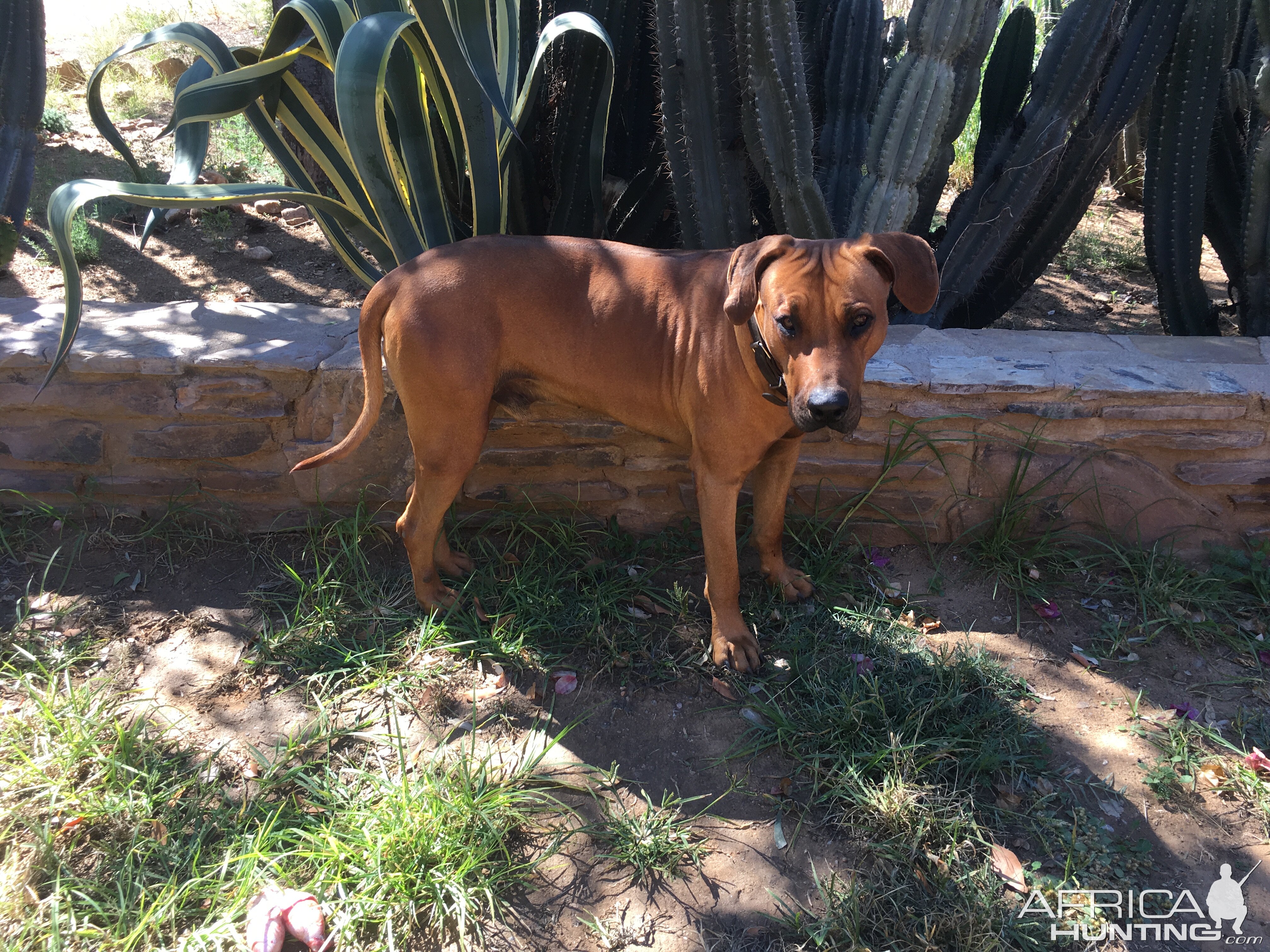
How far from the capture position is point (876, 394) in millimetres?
3082

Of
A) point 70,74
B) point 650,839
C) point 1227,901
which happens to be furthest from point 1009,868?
point 70,74

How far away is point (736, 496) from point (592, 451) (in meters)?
0.76

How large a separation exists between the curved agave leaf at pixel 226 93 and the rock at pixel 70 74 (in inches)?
232

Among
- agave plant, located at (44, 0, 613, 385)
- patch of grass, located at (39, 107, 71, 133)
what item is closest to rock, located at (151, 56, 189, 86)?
patch of grass, located at (39, 107, 71, 133)

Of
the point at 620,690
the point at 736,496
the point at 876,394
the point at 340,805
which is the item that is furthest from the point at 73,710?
the point at 876,394

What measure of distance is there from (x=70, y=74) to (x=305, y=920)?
8241mm

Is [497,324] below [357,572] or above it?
above

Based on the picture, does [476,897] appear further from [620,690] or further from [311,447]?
[311,447]

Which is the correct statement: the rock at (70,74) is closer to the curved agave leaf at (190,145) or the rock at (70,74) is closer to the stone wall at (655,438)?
the stone wall at (655,438)

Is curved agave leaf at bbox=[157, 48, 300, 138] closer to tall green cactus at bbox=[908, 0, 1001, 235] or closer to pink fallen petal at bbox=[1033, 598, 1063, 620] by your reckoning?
tall green cactus at bbox=[908, 0, 1001, 235]

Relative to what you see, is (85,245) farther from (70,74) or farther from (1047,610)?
(1047,610)

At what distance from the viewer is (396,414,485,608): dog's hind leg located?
2678mm

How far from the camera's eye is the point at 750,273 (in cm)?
226

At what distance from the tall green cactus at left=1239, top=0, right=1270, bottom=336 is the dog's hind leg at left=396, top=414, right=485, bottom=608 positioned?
333 centimetres
